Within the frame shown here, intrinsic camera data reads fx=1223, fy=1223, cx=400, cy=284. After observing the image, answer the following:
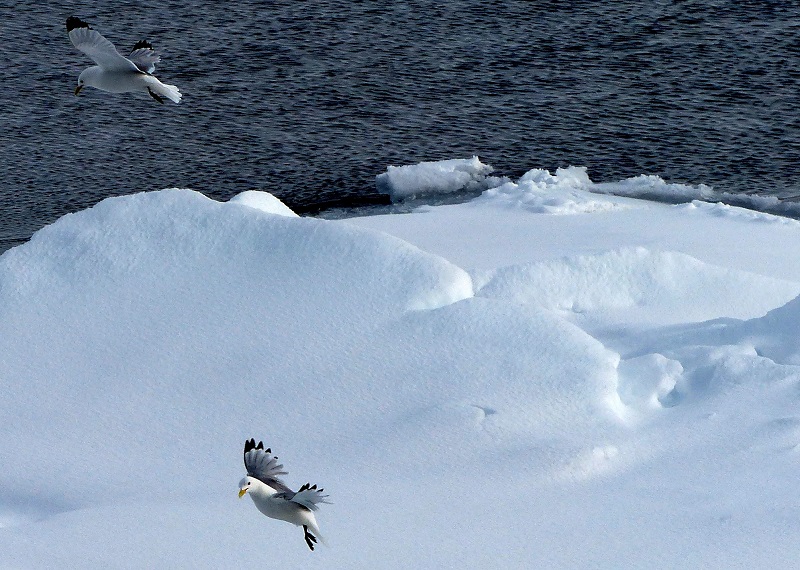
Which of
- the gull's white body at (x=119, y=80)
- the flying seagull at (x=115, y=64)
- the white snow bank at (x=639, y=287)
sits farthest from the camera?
the white snow bank at (x=639, y=287)

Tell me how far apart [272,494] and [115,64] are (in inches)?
156

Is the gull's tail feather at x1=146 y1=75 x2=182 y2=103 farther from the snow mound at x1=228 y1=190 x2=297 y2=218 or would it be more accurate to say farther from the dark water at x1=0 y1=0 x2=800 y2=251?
the dark water at x1=0 y1=0 x2=800 y2=251

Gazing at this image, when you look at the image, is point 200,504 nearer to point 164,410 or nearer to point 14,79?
point 164,410

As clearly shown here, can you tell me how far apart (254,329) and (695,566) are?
14.2 ft

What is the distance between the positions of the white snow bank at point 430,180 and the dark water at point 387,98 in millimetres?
462

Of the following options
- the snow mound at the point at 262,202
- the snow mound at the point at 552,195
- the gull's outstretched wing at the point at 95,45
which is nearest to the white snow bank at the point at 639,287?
the snow mound at the point at 262,202

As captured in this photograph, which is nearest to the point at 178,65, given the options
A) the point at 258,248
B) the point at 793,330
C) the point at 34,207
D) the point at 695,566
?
the point at 34,207

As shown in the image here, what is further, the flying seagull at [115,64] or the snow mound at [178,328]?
the snow mound at [178,328]

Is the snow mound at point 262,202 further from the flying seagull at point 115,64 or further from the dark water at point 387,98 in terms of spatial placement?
the flying seagull at point 115,64

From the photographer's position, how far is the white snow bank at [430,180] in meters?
16.6

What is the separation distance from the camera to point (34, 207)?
1669 cm

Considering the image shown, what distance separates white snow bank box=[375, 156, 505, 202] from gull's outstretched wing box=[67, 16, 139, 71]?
7.56 metres

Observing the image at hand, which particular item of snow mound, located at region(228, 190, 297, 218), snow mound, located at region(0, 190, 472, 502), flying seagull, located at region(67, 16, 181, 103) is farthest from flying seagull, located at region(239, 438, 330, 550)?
snow mound, located at region(228, 190, 297, 218)

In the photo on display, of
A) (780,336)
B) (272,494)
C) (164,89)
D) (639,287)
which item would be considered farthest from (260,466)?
(639,287)
